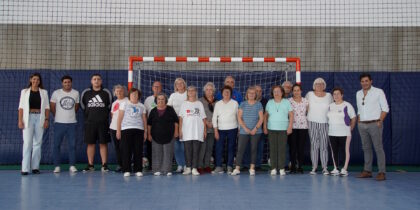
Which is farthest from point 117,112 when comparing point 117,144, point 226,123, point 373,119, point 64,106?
point 373,119

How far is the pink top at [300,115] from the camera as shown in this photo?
6.90 m

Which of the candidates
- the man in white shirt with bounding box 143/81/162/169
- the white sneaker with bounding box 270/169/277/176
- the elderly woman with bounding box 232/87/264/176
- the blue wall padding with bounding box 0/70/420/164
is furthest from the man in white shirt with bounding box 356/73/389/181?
the man in white shirt with bounding box 143/81/162/169

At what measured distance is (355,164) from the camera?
8.38m

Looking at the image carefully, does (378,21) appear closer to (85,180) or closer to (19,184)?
(85,180)

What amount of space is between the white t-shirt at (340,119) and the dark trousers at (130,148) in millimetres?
3156

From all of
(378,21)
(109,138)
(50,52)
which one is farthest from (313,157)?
(50,52)

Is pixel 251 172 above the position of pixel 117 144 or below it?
below

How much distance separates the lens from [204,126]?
6898mm

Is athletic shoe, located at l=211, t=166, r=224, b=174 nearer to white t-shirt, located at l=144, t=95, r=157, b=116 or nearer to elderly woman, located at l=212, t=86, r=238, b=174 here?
elderly woman, located at l=212, t=86, r=238, b=174

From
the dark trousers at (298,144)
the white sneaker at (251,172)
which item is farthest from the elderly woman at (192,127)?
the dark trousers at (298,144)

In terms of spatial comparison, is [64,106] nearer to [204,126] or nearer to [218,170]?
[204,126]

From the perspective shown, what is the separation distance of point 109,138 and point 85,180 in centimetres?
132

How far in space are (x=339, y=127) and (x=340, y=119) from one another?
132mm

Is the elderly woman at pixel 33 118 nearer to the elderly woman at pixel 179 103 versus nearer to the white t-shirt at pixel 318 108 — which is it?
the elderly woman at pixel 179 103
